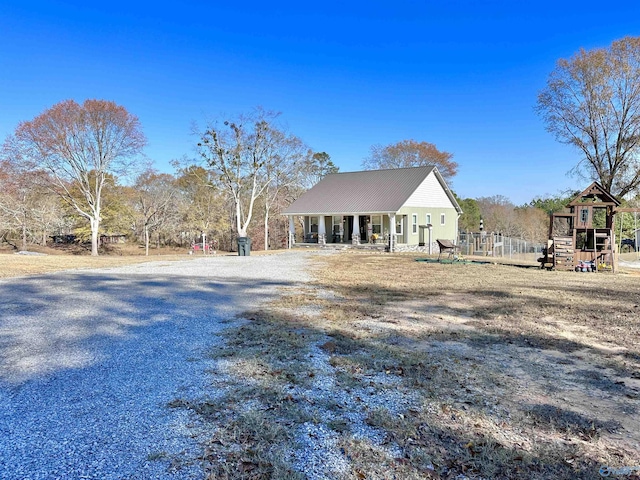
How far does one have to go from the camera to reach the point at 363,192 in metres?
26.8

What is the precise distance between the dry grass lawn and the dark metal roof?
17.9 m

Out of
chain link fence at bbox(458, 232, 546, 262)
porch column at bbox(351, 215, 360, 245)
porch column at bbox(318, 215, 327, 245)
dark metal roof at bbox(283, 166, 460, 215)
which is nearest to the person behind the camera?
chain link fence at bbox(458, 232, 546, 262)

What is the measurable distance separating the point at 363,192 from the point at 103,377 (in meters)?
24.0

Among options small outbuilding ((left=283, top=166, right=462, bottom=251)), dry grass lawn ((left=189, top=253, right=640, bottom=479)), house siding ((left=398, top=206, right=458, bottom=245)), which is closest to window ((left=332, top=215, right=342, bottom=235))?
small outbuilding ((left=283, top=166, right=462, bottom=251))

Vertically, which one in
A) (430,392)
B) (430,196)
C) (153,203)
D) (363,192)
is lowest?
(430,392)

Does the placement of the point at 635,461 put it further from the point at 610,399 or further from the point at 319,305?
the point at 319,305

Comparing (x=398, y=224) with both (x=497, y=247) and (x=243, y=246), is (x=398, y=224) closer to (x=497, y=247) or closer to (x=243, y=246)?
(x=497, y=247)

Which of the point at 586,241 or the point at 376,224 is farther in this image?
the point at 376,224

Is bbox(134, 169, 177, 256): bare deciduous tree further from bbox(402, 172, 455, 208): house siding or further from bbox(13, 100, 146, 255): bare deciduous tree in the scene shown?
bbox(402, 172, 455, 208): house siding

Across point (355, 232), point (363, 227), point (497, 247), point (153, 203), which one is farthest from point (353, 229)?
point (153, 203)

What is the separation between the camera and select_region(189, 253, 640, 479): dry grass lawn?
2.51m

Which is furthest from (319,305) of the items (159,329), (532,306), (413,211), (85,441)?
(413,211)

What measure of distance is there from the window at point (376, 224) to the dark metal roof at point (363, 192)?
1.57 m

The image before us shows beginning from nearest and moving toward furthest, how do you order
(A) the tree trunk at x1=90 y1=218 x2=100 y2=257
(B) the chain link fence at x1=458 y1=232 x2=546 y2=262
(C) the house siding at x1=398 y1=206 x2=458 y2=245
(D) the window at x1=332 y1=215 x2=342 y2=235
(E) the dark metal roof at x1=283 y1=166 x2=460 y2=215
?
(B) the chain link fence at x1=458 y1=232 x2=546 y2=262
(E) the dark metal roof at x1=283 y1=166 x2=460 y2=215
(C) the house siding at x1=398 y1=206 x2=458 y2=245
(A) the tree trunk at x1=90 y1=218 x2=100 y2=257
(D) the window at x1=332 y1=215 x2=342 y2=235
